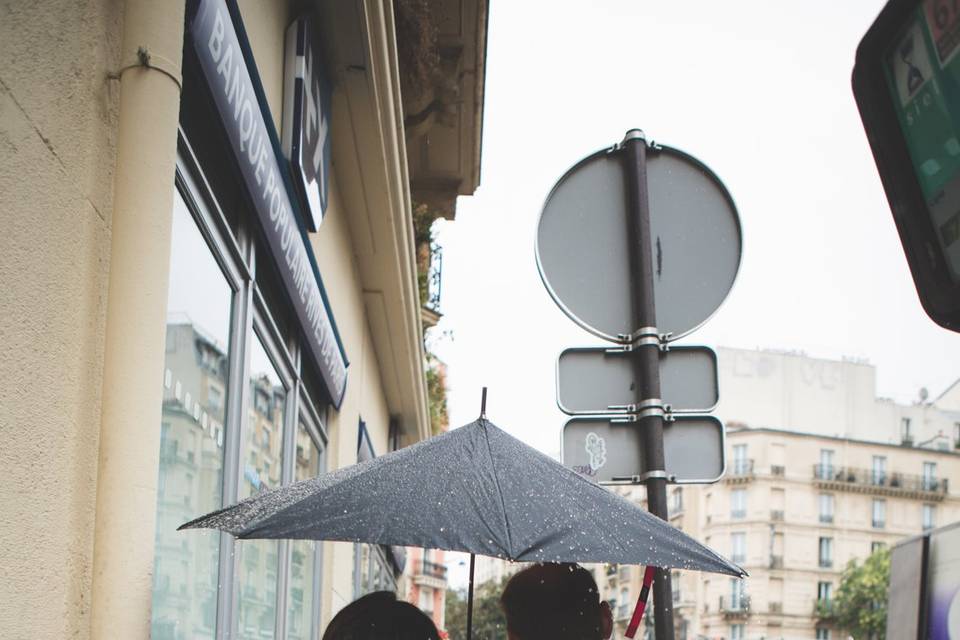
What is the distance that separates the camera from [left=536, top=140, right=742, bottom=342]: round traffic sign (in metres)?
4.49

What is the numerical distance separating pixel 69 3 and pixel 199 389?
1951 millimetres

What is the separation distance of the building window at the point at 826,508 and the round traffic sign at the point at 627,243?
92.7 m

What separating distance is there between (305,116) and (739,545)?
8972 cm

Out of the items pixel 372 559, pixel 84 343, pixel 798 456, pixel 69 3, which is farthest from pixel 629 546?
pixel 798 456

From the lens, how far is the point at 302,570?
805cm

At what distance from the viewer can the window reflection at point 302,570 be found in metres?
7.55

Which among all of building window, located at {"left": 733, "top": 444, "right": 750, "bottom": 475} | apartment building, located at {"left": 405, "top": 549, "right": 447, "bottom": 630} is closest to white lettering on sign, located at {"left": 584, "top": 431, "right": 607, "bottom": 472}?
building window, located at {"left": 733, "top": 444, "right": 750, "bottom": 475}

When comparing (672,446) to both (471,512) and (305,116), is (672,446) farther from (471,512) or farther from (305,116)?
(305,116)

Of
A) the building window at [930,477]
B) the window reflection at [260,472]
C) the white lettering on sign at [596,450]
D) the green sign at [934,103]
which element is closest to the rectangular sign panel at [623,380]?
the white lettering on sign at [596,450]

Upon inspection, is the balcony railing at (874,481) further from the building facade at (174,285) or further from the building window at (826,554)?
the building facade at (174,285)

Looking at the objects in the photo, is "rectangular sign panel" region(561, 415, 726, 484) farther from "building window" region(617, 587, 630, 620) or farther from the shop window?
"building window" region(617, 587, 630, 620)

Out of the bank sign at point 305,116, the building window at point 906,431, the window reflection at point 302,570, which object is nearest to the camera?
the bank sign at point 305,116

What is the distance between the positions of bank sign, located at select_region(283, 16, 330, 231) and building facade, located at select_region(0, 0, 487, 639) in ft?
0.05

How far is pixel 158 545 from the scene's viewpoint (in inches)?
163
